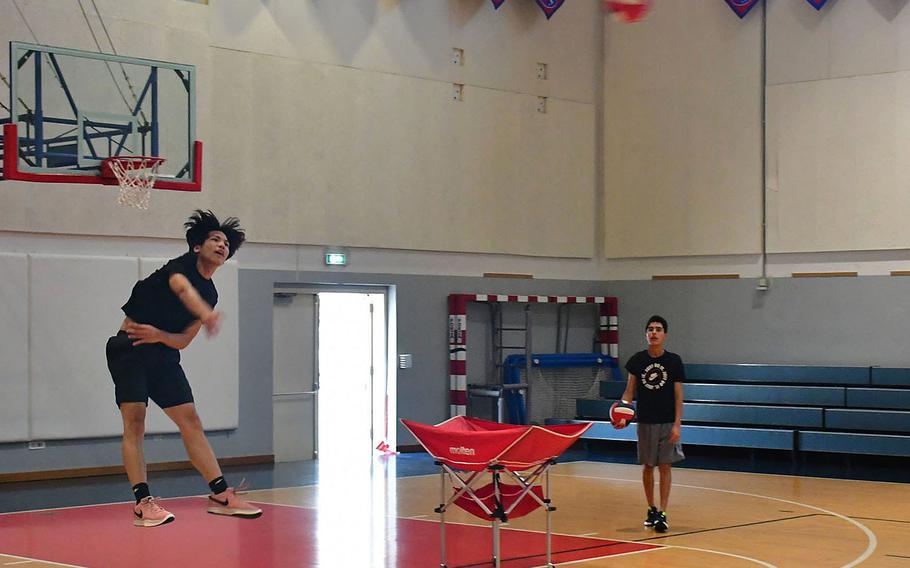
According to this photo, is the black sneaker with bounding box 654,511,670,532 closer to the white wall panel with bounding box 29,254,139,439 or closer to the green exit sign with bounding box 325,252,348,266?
the white wall panel with bounding box 29,254,139,439

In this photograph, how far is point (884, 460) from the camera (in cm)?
1669

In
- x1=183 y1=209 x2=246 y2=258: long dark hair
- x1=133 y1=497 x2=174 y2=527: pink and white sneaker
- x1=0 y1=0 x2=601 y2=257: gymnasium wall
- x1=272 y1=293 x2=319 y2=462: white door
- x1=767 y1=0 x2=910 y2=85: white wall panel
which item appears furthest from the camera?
x1=767 y1=0 x2=910 y2=85: white wall panel

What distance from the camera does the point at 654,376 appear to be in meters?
11.1

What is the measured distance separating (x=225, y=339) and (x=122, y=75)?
4404 millimetres

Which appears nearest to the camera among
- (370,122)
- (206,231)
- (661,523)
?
(206,231)

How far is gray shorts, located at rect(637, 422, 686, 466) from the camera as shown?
10.9 metres

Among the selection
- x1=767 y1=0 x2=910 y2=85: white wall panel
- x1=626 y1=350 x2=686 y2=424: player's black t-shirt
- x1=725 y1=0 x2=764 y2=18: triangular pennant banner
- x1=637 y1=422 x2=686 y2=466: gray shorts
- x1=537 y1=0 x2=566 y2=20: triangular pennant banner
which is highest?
x1=537 y1=0 x2=566 y2=20: triangular pennant banner

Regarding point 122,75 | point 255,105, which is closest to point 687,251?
point 255,105

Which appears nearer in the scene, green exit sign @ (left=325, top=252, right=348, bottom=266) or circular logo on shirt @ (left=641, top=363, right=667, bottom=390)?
circular logo on shirt @ (left=641, top=363, right=667, bottom=390)

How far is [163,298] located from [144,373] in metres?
0.58

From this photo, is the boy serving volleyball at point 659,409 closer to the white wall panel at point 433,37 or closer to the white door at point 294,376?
the white door at point 294,376

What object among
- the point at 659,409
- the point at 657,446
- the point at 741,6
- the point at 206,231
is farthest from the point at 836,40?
the point at 206,231

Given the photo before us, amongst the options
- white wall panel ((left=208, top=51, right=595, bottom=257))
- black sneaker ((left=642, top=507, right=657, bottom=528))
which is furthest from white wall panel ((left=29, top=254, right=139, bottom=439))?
black sneaker ((left=642, top=507, right=657, bottom=528))

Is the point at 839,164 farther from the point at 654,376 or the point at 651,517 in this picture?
the point at 651,517
